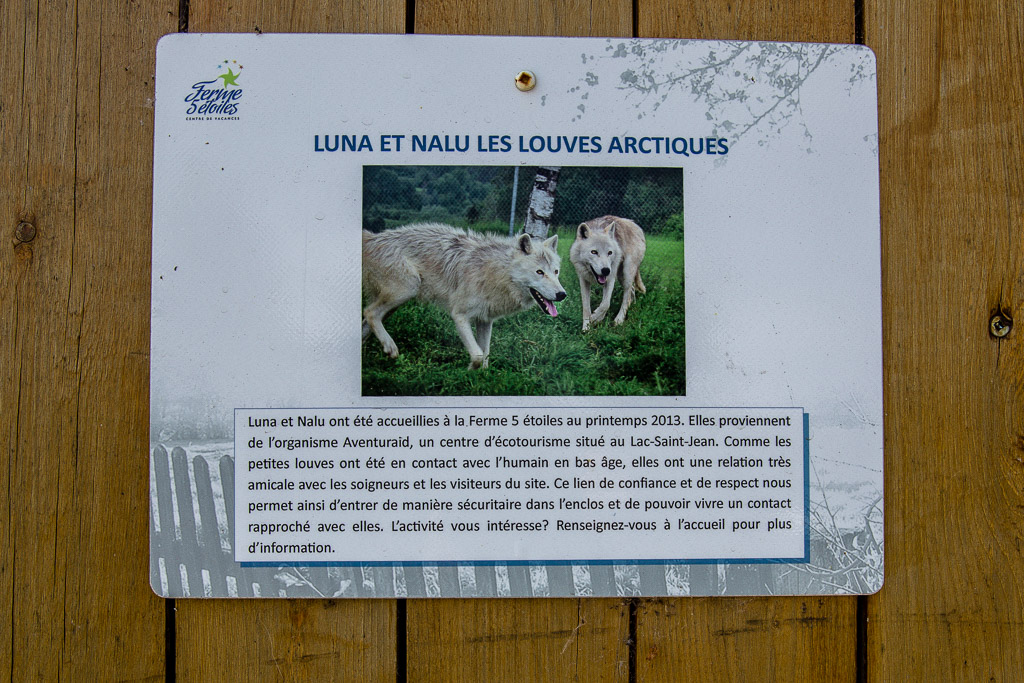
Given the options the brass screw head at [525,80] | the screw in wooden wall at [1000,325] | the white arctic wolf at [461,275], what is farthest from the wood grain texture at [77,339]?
the screw in wooden wall at [1000,325]

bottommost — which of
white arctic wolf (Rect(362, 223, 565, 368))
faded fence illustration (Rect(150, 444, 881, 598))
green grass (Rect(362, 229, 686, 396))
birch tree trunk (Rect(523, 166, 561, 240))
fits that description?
faded fence illustration (Rect(150, 444, 881, 598))

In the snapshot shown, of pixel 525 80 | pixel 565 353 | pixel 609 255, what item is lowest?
pixel 565 353

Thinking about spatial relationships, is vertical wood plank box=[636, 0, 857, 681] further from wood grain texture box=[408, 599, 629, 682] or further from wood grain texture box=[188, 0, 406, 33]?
wood grain texture box=[188, 0, 406, 33]

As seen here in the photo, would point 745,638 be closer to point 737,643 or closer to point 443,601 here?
point 737,643

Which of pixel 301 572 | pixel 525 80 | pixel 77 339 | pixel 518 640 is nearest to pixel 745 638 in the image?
pixel 518 640

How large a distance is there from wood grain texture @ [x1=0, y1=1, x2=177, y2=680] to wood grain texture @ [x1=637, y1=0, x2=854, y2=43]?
555 mm

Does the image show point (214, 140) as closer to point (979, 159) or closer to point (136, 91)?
point (136, 91)

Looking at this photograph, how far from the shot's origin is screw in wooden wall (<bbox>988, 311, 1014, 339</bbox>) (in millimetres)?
736

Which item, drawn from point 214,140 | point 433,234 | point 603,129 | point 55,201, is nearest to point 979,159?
point 603,129

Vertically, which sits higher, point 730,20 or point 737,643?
point 730,20

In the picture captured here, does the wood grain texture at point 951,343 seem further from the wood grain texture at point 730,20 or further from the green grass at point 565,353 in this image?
the green grass at point 565,353

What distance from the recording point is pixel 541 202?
0.72 metres

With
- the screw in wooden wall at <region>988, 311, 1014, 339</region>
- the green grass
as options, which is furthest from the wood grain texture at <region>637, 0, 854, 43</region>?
the screw in wooden wall at <region>988, 311, 1014, 339</region>

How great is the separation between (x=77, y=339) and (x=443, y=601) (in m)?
0.50
